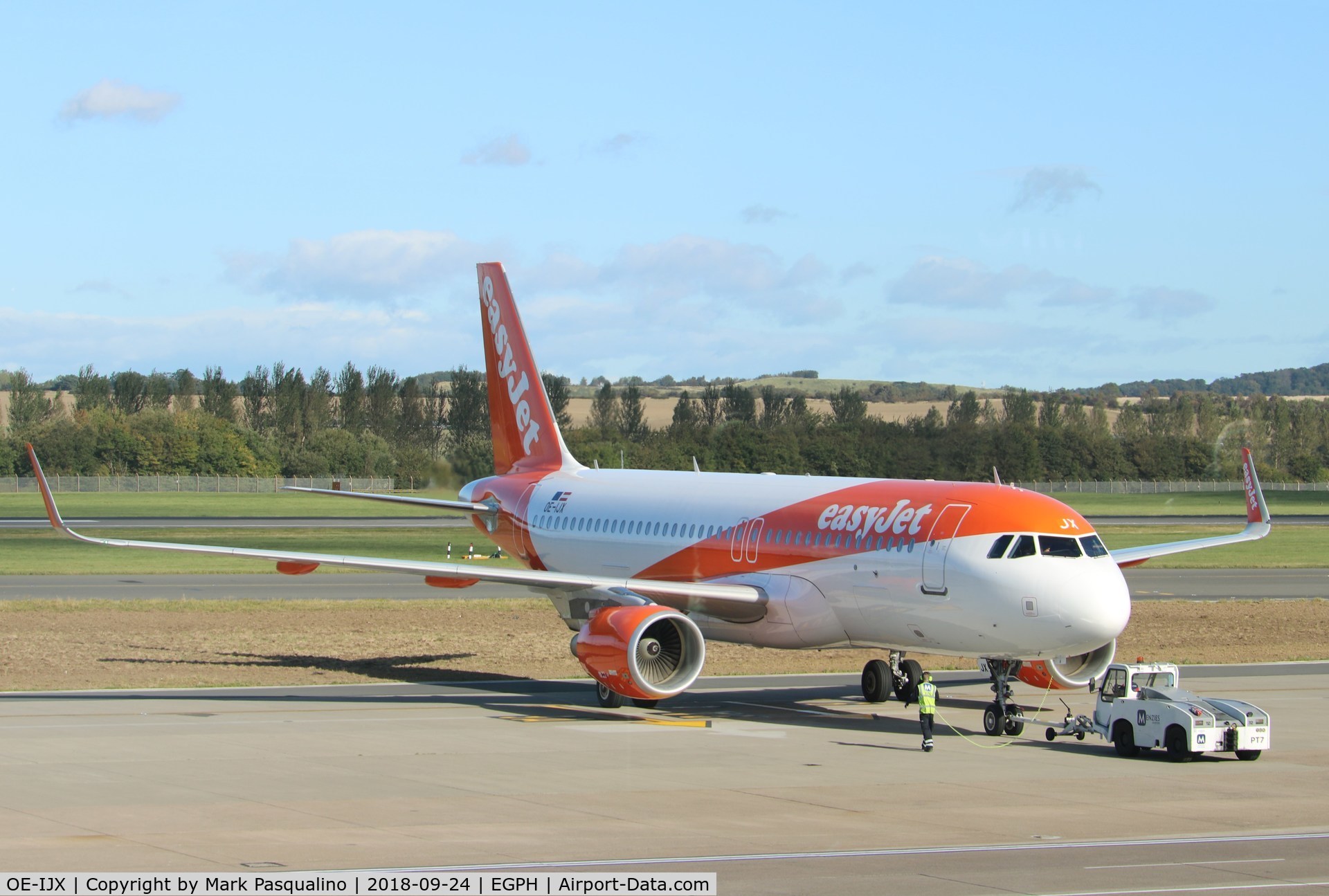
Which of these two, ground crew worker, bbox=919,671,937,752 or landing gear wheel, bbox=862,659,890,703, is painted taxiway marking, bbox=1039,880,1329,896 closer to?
ground crew worker, bbox=919,671,937,752

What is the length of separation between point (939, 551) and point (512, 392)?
55.6 ft

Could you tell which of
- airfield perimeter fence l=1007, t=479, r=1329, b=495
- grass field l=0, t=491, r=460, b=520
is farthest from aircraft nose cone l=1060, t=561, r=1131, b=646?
airfield perimeter fence l=1007, t=479, r=1329, b=495

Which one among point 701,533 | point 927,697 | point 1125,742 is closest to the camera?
point 927,697

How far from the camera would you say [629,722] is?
92.8ft

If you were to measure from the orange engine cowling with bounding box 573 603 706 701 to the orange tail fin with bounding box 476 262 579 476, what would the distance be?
11.7m

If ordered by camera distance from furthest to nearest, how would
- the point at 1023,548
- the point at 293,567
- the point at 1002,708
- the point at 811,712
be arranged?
the point at 293,567 < the point at 811,712 < the point at 1002,708 < the point at 1023,548

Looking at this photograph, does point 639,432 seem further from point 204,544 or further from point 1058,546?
point 1058,546

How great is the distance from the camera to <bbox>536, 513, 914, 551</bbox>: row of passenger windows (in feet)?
92.8

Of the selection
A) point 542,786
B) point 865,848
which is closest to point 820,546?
point 542,786

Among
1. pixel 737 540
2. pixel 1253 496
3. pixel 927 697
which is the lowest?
pixel 927 697

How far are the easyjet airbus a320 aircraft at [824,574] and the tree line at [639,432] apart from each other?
3075 centimetres

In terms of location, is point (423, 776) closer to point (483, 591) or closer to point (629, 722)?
point (629, 722)

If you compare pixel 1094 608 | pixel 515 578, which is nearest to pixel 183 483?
pixel 515 578

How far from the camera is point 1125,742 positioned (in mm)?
25062
